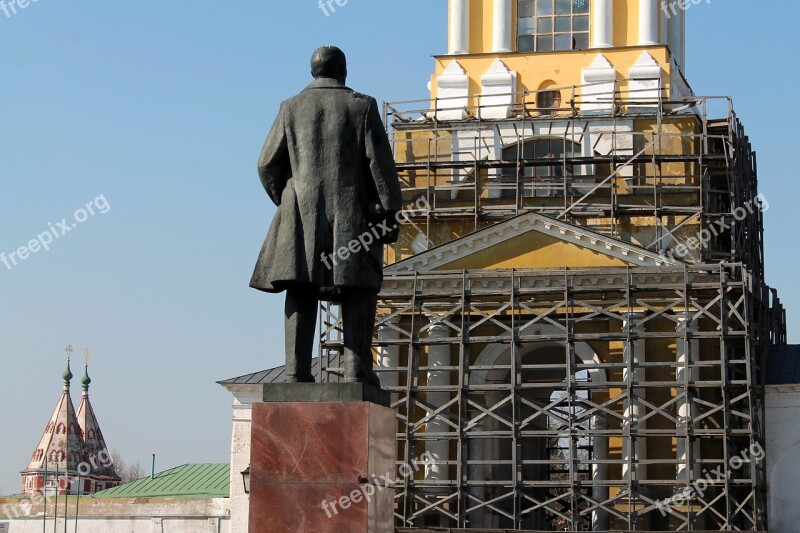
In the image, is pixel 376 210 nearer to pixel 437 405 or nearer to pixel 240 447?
pixel 437 405

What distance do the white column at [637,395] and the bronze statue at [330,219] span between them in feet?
65.5

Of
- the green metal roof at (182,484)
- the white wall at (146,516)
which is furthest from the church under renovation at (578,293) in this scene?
the green metal roof at (182,484)

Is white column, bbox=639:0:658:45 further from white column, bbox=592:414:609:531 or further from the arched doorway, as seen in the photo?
white column, bbox=592:414:609:531

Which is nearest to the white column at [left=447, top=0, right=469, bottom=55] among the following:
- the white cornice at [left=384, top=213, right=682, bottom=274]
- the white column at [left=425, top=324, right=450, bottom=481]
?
the white cornice at [left=384, top=213, right=682, bottom=274]

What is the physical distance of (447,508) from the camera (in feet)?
105

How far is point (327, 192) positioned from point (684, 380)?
21.0 metres

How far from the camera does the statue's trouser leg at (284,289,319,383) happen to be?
35.7ft

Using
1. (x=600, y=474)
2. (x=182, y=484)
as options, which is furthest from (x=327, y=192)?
(x=182, y=484)

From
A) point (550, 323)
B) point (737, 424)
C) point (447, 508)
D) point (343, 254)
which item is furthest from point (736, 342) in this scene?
point (343, 254)

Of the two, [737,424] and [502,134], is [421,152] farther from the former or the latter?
[737,424]

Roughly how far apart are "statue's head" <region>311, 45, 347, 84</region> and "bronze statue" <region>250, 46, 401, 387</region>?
190 mm

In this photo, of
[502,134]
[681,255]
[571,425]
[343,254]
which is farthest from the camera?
[502,134]

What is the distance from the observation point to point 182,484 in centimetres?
4372

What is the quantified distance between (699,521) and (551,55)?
11.6 meters
